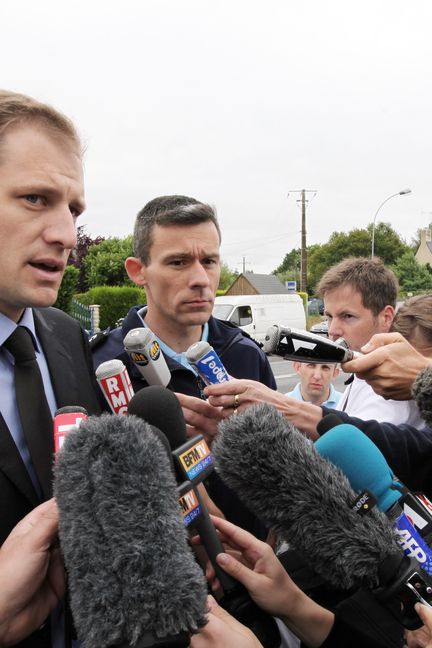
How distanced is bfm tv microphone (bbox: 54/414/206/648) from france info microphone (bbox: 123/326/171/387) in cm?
69

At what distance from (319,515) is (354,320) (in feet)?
6.63

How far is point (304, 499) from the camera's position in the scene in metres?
1.12

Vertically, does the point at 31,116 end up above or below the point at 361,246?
below

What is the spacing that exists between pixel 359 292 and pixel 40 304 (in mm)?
2036

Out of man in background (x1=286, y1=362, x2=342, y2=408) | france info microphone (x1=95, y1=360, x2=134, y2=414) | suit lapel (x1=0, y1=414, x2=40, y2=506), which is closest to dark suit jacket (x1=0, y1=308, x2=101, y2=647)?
suit lapel (x1=0, y1=414, x2=40, y2=506)

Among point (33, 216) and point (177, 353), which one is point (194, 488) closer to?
point (33, 216)

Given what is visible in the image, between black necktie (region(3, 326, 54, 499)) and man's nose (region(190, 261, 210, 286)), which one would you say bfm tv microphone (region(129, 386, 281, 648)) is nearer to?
black necktie (region(3, 326, 54, 499))

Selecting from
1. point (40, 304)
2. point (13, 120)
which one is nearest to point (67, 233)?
point (40, 304)

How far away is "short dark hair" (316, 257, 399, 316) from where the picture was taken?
117 inches

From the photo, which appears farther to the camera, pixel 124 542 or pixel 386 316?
pixel 386 316

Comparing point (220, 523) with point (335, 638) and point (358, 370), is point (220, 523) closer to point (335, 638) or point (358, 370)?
point (335, 638)

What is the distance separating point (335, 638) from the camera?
133cm

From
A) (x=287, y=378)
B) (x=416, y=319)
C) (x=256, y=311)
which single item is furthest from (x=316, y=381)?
(x=256, y=311)

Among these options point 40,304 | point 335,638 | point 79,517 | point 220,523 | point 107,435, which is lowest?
point 335,638
